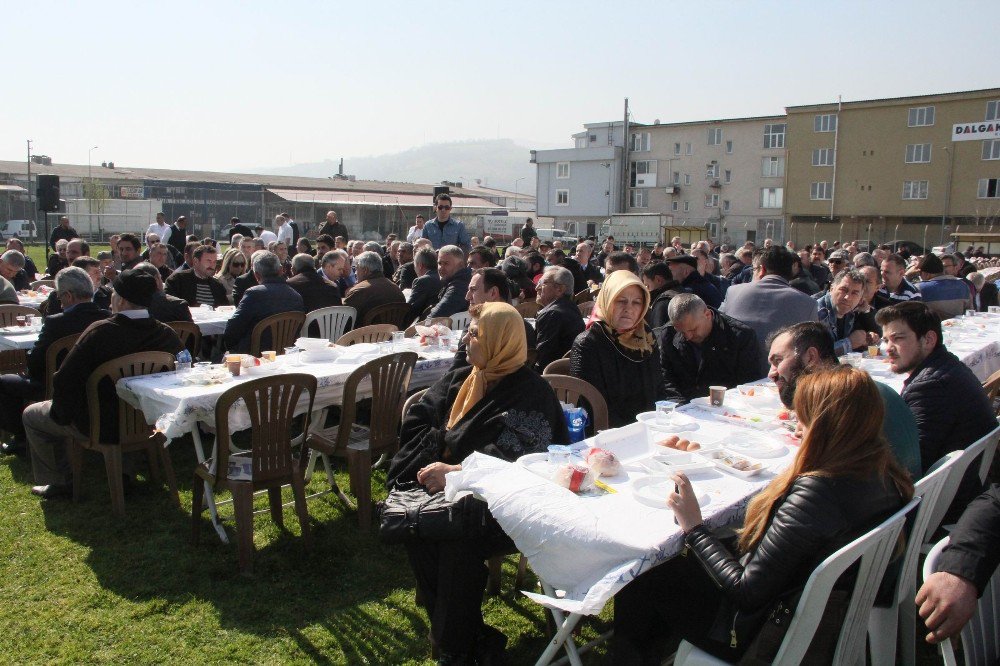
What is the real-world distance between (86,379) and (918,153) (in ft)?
152

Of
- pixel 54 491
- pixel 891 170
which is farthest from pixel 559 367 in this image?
pixel 891 170

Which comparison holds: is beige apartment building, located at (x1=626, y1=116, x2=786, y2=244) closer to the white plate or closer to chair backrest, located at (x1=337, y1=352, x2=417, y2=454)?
chair backrest, located at (x1=337, y1=352, x2=417, y2=454)

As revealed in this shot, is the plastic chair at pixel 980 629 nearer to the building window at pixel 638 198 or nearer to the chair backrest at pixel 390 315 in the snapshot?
the chair backrest at pixel 390 315

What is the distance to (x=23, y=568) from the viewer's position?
3.87 m

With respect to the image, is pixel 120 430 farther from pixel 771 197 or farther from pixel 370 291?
pixel 771 197

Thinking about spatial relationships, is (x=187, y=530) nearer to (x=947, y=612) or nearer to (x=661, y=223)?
(x=947, y=612)

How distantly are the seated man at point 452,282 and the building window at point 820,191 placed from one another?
42107 millimetres

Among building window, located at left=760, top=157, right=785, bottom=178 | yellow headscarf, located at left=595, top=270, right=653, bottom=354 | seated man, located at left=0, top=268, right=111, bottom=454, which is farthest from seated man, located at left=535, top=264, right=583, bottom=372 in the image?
building window, located at left=760, top=157, right=785, bottom=178

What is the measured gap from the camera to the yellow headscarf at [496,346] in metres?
3.20

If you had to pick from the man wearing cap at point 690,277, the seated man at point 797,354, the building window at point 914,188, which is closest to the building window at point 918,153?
the building window at point 914,188

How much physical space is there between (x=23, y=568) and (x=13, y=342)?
2.99 metres

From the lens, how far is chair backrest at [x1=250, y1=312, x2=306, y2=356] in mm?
6457

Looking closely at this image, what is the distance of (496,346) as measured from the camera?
10.5ft

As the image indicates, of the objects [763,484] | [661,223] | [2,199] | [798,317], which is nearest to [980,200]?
[661,223]
